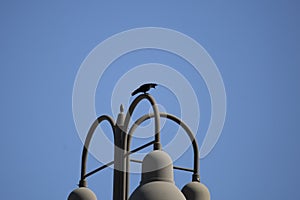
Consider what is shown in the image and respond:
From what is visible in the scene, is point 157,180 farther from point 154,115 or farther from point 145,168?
point 154,115

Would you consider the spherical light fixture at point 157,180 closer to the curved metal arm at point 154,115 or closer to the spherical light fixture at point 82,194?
the curved metal arm at point 154,115

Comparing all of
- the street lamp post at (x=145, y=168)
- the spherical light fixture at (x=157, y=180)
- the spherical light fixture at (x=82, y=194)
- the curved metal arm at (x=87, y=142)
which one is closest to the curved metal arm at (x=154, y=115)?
the street lamp post at (x=145, y=168)

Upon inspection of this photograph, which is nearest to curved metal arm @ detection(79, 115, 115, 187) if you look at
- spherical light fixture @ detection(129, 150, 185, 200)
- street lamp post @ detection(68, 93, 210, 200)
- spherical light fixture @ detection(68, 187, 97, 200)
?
street lamp post @ detection(68, 93, 210, 200)

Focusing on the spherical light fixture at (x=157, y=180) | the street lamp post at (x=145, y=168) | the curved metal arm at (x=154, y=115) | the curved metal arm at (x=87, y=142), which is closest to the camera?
the spherical light fixture at (x=157, y=180)

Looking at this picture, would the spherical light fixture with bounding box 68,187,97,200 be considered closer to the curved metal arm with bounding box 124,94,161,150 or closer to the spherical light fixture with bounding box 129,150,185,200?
the curved metal arm with bounding box 124,94,161,150

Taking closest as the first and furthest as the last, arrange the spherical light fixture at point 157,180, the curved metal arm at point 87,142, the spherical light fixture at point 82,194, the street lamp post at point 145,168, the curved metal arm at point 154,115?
1. the spherical light fixture at point 157,180
2. the street lamp post at point 145,168
3. the curved metal arm at point 154,115
4. the spherical light fixture at point 82,194
5. the curved metal arm at point 87,142

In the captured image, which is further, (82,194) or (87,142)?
(87,142)

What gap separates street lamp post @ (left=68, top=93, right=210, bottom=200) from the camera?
786 centimetres

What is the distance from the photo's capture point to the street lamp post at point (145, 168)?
7.86 meters

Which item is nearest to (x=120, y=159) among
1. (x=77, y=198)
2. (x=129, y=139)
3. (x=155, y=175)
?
(x=129, y=139)

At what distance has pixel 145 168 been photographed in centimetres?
829

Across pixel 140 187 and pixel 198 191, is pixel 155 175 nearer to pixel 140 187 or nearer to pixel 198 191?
pixel 140 187

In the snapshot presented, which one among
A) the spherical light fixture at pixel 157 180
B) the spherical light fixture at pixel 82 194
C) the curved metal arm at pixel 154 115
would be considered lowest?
the spherical light fixture at pixel 157 180

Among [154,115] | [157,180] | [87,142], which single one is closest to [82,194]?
[87,142]
